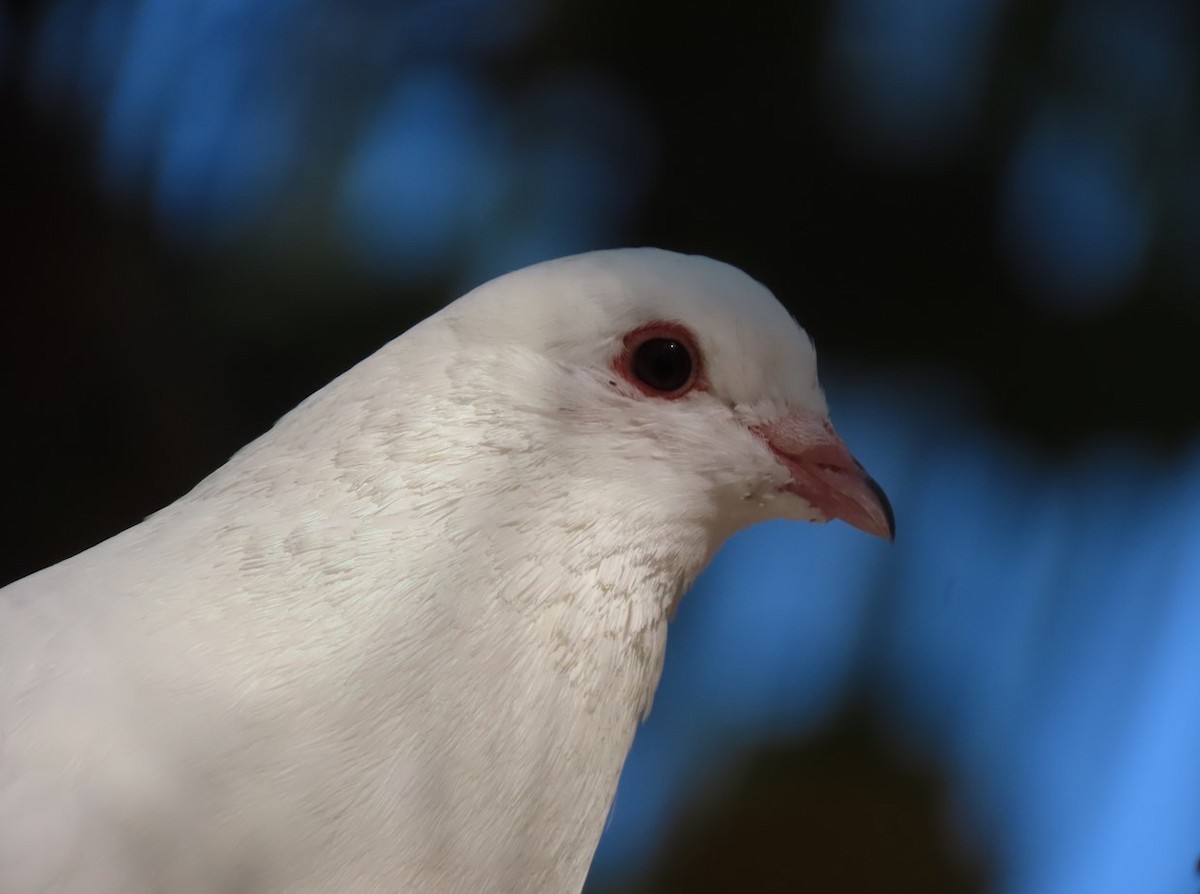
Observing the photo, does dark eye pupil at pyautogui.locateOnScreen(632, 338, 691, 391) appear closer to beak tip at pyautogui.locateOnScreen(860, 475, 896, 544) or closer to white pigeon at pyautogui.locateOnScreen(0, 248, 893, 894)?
white pigeon at pyautogui.locateOnScreen(0, 248, 893, 894)

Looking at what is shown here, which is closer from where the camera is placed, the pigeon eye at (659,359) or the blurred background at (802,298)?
the pigeon eye at (659,359)

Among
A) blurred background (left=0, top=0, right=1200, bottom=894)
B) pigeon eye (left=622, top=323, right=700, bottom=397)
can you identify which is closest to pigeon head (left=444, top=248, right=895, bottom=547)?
pigeon eye (left=622, top=323, right=700, bottom=397)

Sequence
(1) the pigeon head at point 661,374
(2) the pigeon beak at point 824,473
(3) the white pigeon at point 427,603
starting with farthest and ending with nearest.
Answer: (2) the pigeon beak at point 824,473
(1) the pigeon head at point 661,374
(3) the white pigeon at point 427,603

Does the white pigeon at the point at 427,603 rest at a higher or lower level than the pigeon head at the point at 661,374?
lower

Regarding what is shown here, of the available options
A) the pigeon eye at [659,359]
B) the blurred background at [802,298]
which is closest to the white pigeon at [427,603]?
the pigeon eye at [659,359]

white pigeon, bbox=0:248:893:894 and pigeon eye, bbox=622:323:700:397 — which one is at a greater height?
pigeon eye, bbox=622:323:700:397

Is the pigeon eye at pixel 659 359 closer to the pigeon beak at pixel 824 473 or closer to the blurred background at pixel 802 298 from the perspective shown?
the pigeon beak at pixel 824 473

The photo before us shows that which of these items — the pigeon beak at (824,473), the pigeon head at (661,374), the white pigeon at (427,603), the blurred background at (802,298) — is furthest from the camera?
the blurred background at (802,298)
